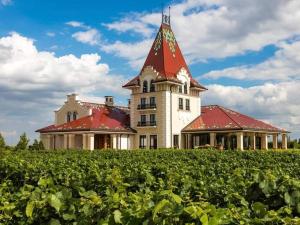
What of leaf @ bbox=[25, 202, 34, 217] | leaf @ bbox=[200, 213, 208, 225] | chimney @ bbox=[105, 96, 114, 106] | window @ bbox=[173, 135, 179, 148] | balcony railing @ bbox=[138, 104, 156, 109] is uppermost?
chimney @ bbox=[105, 96, 114, 106]

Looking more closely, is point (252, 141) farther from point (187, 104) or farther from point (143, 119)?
point (143, 119)

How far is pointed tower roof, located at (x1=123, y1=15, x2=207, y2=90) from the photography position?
45.1 meters

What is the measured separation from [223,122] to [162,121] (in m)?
5.99

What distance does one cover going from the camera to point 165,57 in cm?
4600

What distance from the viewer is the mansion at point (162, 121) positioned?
43.3 m

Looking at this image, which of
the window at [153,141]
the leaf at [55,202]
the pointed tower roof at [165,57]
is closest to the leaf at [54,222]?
the leaf at [55,202]

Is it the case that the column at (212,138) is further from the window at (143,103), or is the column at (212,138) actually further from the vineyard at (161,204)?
the vineyard at (161,204)

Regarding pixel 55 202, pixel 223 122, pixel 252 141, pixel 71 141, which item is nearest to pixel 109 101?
pixel 71 141

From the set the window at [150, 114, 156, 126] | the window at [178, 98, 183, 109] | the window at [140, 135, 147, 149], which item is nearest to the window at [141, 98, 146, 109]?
the window at [150, 114, 156, 126]

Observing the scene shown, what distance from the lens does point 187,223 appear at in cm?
315

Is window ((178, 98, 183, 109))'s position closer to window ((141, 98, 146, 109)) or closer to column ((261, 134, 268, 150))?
window ((141, 98, 146, 109))

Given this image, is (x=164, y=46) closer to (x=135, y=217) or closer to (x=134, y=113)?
(x=134, y=113)

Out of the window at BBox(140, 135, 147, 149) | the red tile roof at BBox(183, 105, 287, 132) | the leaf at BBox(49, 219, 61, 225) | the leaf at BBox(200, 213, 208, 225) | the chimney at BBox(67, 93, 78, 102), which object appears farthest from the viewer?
the chimney at BBox(67, 93, 78, 102)

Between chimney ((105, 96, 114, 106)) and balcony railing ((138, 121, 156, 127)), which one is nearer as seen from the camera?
balcony railing ((138, 121, 156, 127))
